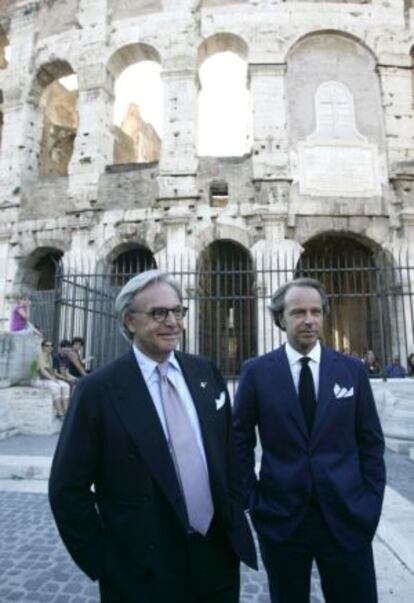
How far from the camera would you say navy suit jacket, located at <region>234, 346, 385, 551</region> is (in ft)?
5.33

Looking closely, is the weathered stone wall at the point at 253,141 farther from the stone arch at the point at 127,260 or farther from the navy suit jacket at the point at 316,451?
the navy suit jacket at the point at 316,451

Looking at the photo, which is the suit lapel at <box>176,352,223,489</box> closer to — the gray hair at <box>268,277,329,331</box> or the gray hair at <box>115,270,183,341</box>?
the gray hair at <box>115,270,183,341</box>

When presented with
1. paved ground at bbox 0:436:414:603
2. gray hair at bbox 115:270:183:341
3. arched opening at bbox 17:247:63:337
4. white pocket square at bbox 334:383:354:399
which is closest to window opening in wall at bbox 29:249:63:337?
arched opening at bbox 17:247:63:337

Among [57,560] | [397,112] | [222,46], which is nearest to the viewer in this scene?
[57,560]

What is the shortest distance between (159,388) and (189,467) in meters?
0.30

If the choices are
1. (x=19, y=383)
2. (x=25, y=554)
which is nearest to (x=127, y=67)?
(x=19, y=383)

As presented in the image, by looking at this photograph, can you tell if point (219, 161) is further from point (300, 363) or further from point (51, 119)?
point (300, 363)

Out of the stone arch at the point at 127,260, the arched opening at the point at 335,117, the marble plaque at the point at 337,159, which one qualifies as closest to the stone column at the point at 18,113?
the stone arch at the point at 127,260

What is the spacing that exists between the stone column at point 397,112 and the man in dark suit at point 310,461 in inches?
435

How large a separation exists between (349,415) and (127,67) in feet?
46.9

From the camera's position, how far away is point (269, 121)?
38.0 feet

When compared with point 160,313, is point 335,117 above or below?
above

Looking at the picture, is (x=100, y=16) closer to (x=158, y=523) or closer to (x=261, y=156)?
(x=261, y=156)

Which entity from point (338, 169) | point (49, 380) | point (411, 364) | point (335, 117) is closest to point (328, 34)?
point (335, 117)
